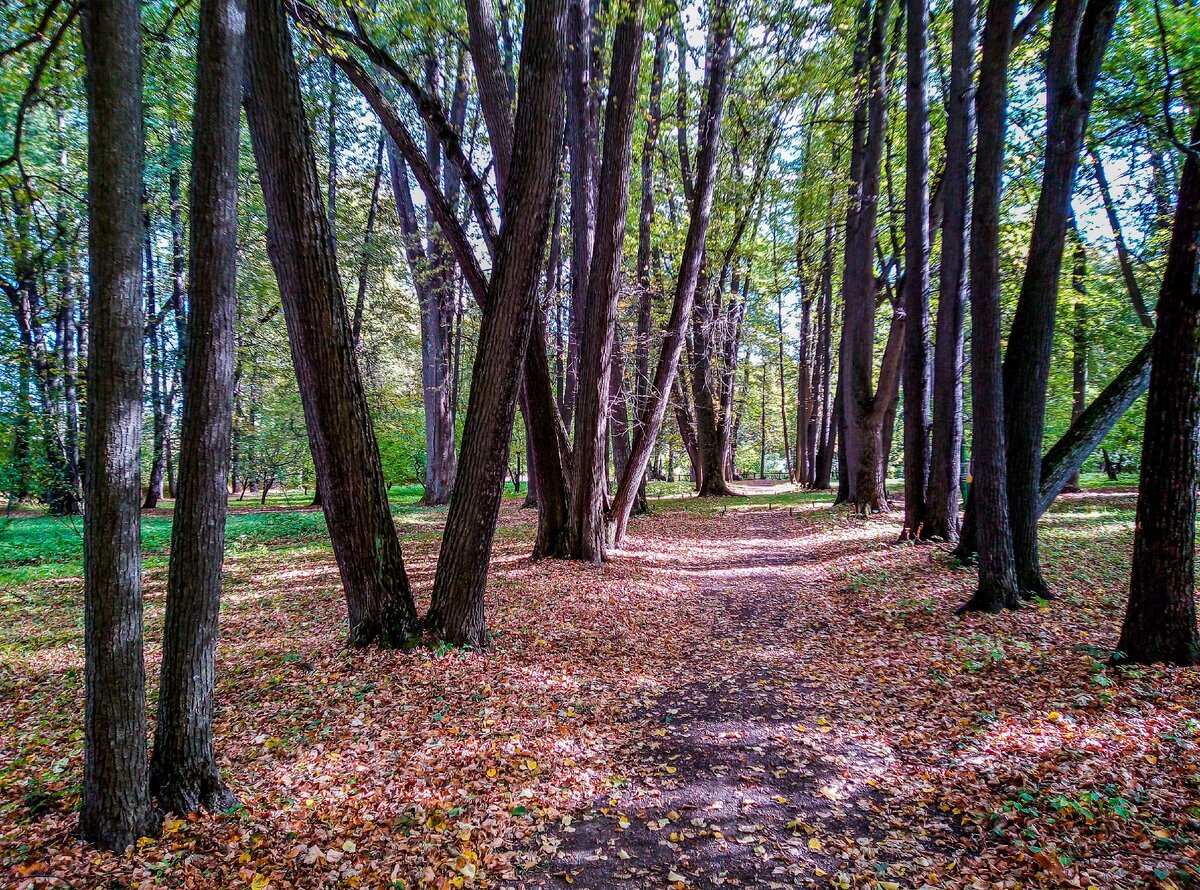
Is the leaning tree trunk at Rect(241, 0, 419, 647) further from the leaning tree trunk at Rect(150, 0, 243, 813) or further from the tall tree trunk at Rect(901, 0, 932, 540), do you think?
the tall tree trunk at Rect(901, 0, 932, 540)

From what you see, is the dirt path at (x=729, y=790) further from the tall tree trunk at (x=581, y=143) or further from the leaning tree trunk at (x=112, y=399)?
the tall tree trunk at (x=581, y=143)

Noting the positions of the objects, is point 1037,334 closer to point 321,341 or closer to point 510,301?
point 510,301

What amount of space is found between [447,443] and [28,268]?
13.8m

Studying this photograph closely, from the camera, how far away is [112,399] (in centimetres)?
257

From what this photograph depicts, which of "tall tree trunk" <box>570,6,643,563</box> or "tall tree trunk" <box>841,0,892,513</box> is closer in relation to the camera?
"tall tree trunk" <box>570,6,643,563</box>

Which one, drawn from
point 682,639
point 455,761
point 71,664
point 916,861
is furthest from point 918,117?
point 71,664

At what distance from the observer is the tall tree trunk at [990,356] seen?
6066 millimetres

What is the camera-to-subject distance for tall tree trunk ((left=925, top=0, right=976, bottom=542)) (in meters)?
7.98

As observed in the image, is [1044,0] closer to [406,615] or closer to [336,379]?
[336,379]

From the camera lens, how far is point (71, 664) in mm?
5387

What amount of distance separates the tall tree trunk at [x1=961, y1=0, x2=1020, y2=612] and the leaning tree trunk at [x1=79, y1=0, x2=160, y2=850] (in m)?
6.95

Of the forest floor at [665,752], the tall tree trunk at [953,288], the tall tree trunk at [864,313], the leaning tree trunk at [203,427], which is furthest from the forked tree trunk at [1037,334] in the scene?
the leaning tree trunk at [203,427]

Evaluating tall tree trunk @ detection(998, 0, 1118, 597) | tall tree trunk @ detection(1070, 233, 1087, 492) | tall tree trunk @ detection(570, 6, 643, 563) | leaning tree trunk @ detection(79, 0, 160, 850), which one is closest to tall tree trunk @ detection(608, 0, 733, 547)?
tall tree trunk @ detection(570, 6, 643, 563)

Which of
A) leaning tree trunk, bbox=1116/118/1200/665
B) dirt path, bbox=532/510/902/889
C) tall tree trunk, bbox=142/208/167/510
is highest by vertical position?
tall tree trunk, bbox=142/208/167/510
